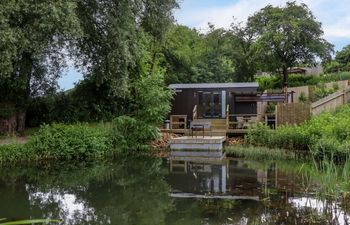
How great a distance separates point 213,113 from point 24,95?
1042 centimetres

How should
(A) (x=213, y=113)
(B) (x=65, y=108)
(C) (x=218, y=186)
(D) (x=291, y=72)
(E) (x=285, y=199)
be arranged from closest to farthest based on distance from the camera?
(E) (x=285, y=199) < (C) (x=218, y=186) < (B) (x=65, y=108) < (A) (x=213, y=113) < (D) (x=291, y=72)

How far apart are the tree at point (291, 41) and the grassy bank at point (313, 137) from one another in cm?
1302

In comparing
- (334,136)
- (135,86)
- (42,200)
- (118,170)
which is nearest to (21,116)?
(135,86)

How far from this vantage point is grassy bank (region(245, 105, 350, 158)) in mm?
12807

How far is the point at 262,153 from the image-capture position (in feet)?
47.8

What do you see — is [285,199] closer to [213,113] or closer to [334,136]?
[334,136]

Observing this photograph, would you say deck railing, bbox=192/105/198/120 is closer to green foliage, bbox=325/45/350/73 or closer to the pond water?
the pond water

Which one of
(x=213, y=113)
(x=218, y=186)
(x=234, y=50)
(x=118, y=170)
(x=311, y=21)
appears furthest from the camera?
(x=234, y=50)

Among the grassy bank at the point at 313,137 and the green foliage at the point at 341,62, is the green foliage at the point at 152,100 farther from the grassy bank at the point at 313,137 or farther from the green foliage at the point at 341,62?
the green foliage at the point at 341,62

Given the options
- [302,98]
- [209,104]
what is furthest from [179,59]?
[302,98]

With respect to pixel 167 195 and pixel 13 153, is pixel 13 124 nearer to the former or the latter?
pixel 13 153

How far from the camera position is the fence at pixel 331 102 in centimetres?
1777

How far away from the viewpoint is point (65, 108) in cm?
1852

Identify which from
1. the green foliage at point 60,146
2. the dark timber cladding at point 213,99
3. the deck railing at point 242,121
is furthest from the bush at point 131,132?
the dark timber cladding at point 213,99
